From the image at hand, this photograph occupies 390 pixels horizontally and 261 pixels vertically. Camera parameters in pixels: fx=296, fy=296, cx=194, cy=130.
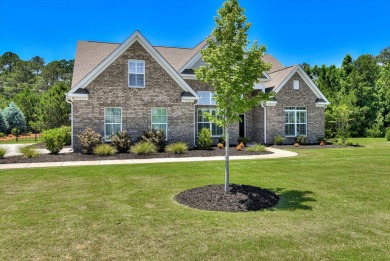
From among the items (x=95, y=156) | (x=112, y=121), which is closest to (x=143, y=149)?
(x=95, y=156)

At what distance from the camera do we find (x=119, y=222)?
5.95 metres

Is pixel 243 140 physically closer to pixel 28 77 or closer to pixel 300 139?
pixel 300 139

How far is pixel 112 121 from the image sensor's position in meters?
18.4

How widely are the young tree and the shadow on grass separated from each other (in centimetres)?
152

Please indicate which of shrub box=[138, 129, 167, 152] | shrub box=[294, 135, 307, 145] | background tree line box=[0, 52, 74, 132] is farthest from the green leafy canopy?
background tree line box=[0, 52, 74, 132]

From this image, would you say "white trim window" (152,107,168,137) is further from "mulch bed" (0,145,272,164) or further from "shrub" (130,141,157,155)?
"mulch bed" (0,145,272,164)

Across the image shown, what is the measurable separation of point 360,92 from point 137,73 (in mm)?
28029

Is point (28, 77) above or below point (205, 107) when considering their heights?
above

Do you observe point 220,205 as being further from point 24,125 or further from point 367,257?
point 24,125

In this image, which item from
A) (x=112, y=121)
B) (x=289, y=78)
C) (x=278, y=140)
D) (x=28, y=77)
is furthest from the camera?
(x=28, y=77)

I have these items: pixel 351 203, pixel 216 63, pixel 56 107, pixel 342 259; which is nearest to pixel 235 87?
pixel 216 63

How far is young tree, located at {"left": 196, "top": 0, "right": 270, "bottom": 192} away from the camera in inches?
302

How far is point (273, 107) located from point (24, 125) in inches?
1344

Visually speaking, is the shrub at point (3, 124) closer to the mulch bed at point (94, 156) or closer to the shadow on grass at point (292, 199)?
the mulch bed at point (94, 156)
